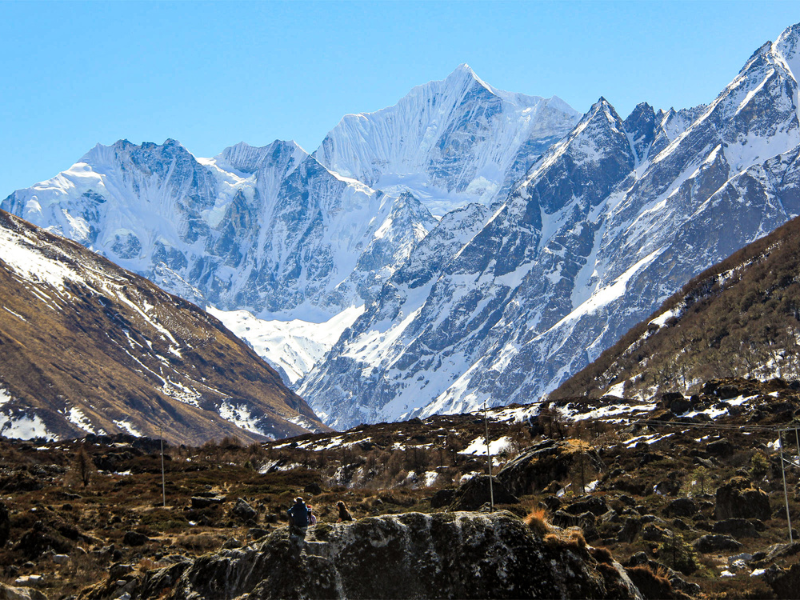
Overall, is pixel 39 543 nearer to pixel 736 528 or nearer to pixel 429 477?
pixel 736 528

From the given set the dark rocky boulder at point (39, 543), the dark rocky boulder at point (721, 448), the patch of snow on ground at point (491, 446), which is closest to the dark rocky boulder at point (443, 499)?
the dark rocky boulder at point (39, 543)

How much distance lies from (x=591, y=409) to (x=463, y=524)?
101079mm

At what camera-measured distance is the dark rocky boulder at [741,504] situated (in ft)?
123

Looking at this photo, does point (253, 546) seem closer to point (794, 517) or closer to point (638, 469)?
point (794, 517)

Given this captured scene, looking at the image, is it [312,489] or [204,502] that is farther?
[312,489]

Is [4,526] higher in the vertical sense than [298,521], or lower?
higher

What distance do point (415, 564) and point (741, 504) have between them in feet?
85.7

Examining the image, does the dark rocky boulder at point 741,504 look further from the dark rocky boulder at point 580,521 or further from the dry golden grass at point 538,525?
the dry golden grass at point 538,525

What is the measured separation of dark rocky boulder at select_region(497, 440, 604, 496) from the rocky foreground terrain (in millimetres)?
132

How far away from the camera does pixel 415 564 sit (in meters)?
16.8

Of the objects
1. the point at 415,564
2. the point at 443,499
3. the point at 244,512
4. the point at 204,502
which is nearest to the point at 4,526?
the point at 244,512

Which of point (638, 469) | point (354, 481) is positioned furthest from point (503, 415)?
point (638, 469)

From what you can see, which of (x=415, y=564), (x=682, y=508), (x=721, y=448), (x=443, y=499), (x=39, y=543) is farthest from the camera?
(x=721, y=448)

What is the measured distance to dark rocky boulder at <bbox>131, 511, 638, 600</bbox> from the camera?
16359mm
